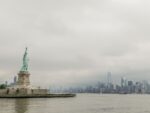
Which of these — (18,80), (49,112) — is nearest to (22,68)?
(18,80)

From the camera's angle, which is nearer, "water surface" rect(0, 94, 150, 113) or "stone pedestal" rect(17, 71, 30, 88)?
"water surface" rect(0, 94, 150, 113)

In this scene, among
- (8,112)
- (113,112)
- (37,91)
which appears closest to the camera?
(8,112)

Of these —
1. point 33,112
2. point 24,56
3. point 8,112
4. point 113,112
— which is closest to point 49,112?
point 33,112

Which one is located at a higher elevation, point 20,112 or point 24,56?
point 24,56

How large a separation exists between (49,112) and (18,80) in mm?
68097

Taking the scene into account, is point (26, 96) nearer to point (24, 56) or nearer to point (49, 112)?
point (24, 56)

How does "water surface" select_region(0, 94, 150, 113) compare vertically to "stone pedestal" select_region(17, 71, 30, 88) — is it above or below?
below

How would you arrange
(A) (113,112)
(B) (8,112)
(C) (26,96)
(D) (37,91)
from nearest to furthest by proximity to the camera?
(B) (8,112) < (A) (113,112) < (C) (26,96) < (D) (37,91)

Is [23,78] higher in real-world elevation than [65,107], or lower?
higher

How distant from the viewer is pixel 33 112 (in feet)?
190

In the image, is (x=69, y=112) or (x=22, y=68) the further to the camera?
(x=22, y=68)

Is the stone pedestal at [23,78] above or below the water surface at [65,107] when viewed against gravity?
above

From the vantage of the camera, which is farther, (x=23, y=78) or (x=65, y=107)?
(x=23, y=78)

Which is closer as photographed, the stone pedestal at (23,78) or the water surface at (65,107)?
the water surface at (65,107)
